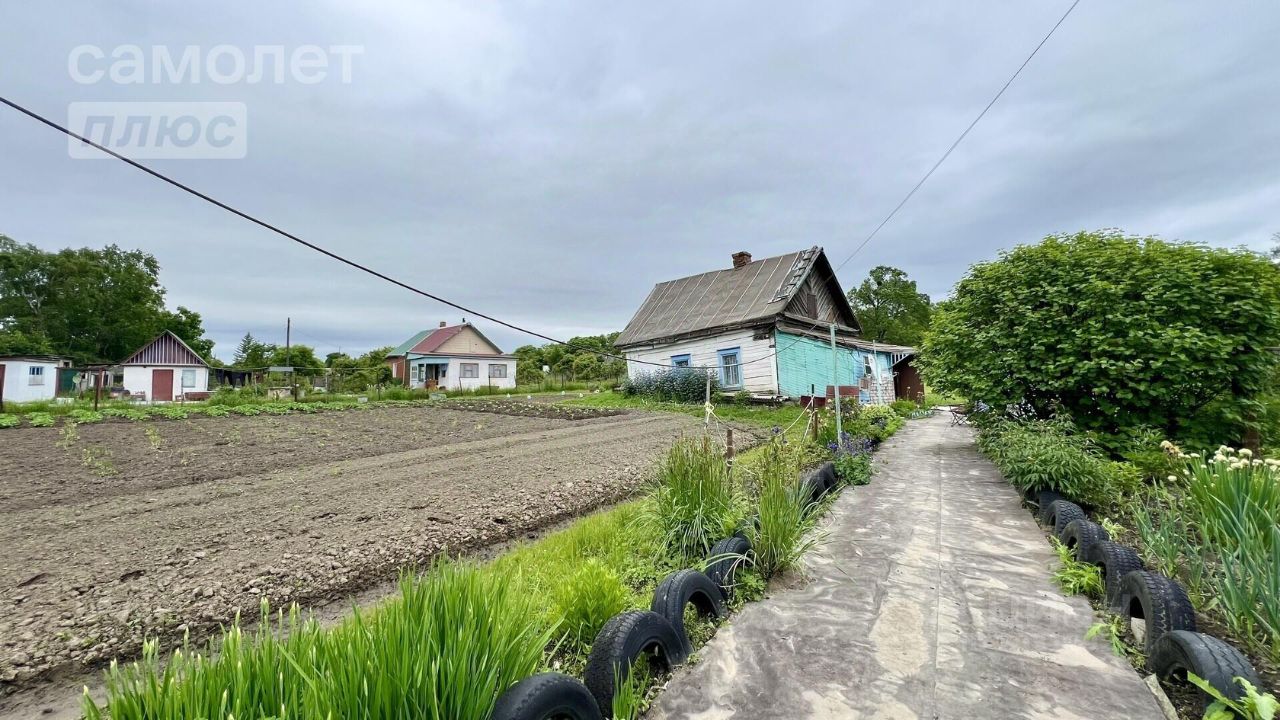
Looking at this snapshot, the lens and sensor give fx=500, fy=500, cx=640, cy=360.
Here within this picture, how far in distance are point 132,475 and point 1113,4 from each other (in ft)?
44.8

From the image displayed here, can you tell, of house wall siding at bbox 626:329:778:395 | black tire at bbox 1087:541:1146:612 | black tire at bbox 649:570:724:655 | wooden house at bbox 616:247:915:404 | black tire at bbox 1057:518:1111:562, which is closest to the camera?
black tire at bbox 649:570:724:655

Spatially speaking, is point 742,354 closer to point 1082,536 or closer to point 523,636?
point 1082,536

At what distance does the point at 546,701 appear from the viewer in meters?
1.64

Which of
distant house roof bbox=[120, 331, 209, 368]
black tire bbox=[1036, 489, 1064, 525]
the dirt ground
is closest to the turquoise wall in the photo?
the dirt ground

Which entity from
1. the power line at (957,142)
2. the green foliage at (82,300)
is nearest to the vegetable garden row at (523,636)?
the power line at (957,142)

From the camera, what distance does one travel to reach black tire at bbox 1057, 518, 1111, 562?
3.39 m

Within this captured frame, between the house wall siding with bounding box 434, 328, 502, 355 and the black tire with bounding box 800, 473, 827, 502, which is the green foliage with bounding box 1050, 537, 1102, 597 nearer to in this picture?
the black tire with bounding box 800, 473, 827, 502

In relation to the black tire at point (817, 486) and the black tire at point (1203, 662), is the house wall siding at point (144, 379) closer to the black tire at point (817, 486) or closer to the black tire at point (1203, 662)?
the black tire at point (817, 486)

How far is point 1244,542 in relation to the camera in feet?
7.92

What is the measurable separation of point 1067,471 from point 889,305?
1731 inches

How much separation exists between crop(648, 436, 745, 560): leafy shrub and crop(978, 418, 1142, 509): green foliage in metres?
3.17

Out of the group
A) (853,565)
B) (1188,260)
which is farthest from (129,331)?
(1188,260)

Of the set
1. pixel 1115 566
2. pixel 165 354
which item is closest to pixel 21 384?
pixel 165 354

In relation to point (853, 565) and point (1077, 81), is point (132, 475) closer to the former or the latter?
point (853, 565)
